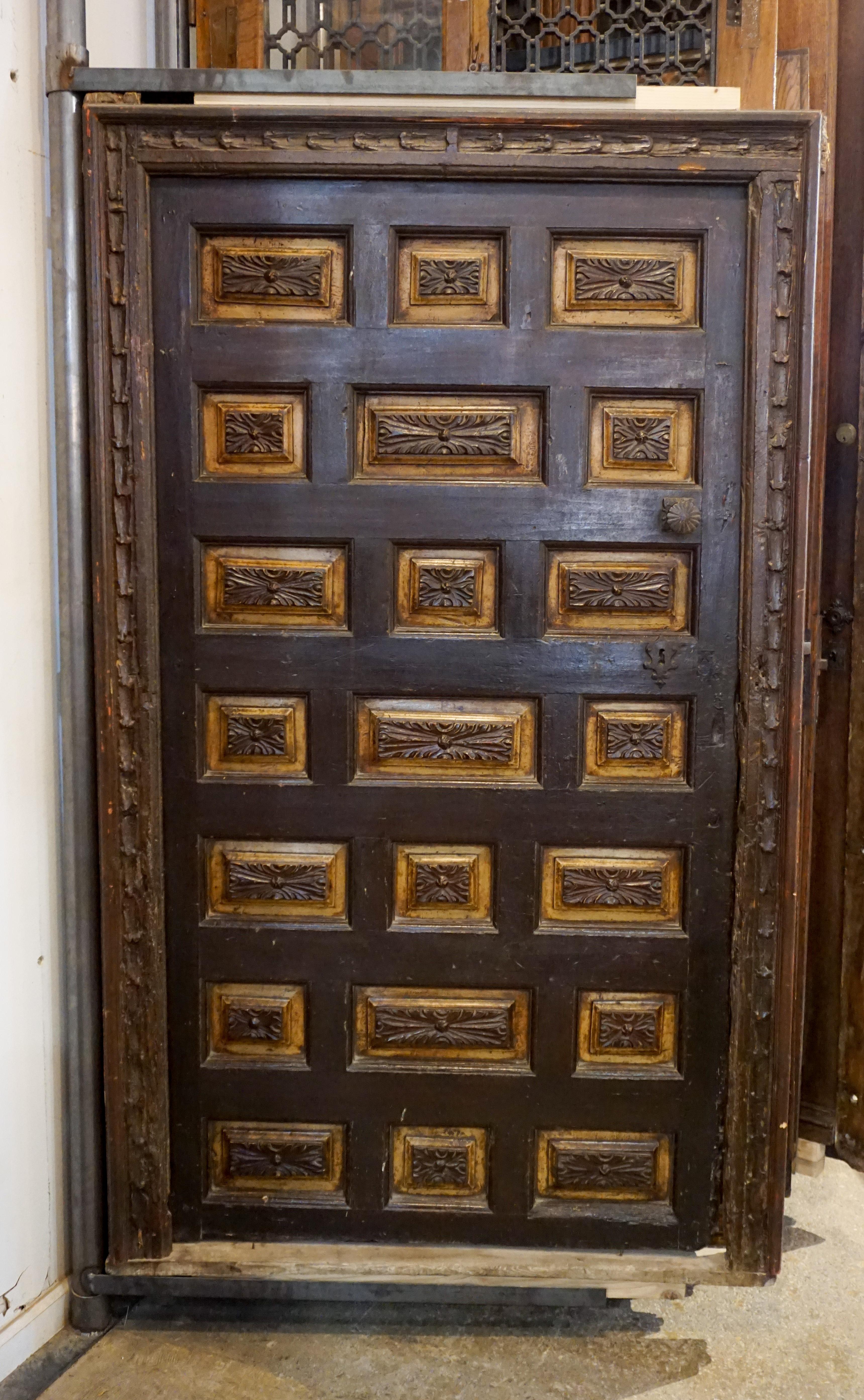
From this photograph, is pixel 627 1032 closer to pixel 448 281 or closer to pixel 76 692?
pixel 76 692

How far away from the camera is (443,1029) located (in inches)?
71.2

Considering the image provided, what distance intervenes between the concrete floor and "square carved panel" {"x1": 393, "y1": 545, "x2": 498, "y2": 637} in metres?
1.33

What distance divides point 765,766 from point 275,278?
124 centimetres

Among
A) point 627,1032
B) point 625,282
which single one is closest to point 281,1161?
point 627,1032

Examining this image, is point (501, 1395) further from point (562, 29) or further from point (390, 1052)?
point (562, 29)

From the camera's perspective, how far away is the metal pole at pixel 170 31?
198cm

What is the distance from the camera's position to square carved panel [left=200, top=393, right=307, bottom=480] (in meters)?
1.72

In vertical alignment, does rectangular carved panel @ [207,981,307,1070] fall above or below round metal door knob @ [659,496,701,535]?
below

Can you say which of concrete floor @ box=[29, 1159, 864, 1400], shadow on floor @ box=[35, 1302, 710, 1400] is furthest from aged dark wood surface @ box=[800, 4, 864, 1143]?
shadow on floor @ box=[35, 1302, 710, 1400]

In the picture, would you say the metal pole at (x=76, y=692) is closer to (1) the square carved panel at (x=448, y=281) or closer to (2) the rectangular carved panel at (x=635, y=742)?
(1) the square carved panel at (x=448, y=281)

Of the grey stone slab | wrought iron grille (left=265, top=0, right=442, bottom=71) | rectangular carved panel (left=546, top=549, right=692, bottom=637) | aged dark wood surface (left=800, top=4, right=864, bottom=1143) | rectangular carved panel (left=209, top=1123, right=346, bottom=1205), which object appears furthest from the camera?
aged dark wood surface (left=800, top=4, right=864, bottom=1143)

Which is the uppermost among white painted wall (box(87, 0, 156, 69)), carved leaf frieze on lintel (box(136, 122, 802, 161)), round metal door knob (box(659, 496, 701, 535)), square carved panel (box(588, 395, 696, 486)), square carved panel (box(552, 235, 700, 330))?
white painted wall (box(87, 0, 156, 69))

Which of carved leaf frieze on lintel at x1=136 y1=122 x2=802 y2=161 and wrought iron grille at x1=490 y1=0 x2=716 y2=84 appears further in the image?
wrought iron grille at x1=490 y1=0 x2=716 y2=84

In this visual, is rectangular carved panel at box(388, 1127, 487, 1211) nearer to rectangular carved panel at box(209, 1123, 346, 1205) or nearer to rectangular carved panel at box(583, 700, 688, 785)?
rectangular carved panel at box(209, 1123, 346, 1205)
